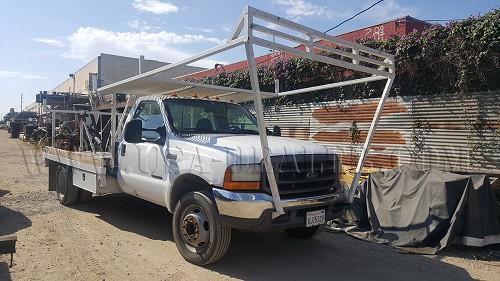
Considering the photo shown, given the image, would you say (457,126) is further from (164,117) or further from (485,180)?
(164,117)

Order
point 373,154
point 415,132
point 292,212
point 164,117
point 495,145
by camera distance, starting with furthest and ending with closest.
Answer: point 373,154, point 415,132, point 495,145, point 164,117, point 292,212

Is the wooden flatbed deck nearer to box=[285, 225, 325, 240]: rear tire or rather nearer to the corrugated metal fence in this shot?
box=[285, 225, 325, 240]: rear tire

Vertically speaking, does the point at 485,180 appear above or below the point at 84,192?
above

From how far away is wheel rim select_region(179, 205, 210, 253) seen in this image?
4.84 meters

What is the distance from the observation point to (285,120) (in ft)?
39.6

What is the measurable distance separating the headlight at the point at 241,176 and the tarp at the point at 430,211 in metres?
2.78

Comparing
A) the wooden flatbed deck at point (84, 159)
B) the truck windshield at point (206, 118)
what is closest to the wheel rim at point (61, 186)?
the wooden flatbed deck at point (84, 159)

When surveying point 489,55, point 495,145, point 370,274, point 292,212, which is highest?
point 489,55

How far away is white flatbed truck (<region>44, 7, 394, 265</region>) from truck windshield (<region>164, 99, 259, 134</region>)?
0.02 meters

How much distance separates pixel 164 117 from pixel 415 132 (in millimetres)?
5261

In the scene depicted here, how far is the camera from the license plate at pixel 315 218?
4.71 meters

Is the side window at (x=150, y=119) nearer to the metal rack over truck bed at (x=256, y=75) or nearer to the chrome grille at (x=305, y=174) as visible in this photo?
the metal rack over truck bed at (x=256, y=75)

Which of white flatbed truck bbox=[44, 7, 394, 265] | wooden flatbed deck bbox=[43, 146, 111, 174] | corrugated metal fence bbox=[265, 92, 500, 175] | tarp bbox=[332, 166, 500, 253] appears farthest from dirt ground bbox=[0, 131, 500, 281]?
corrugated metal fence bbox=[265, 92, 500, 175]

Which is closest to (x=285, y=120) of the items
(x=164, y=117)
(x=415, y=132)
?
(x=415, y=132)
